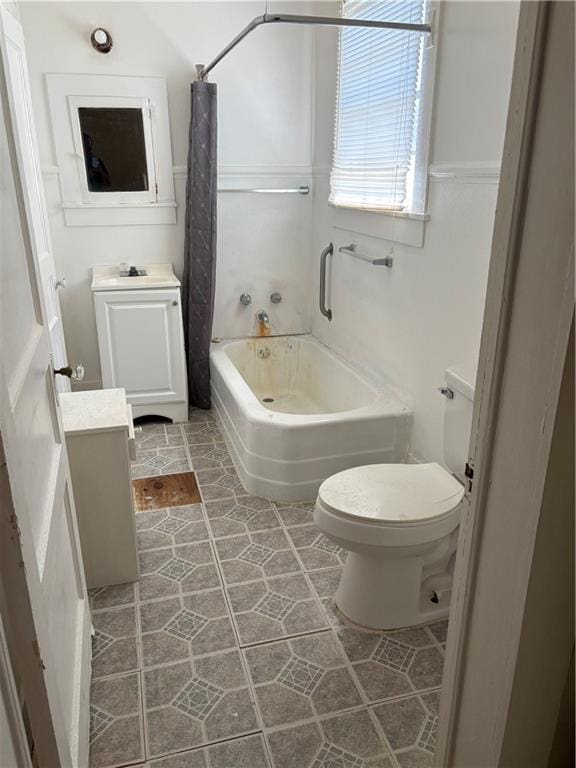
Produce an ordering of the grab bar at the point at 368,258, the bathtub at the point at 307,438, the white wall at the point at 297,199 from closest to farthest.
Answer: the white wall at the point at 297,199
the bathtub at the point at 307,438
the grab bar at the point at 368,258

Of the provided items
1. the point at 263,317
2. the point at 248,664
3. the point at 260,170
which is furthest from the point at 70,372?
the point at 260,170

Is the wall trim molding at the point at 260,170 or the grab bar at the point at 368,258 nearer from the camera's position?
the grab bar at the point at 368,258

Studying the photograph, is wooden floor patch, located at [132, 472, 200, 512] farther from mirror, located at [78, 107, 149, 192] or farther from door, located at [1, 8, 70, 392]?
mirror, located at [78, 107, 149, 192]

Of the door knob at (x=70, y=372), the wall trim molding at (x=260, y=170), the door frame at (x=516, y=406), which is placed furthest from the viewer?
the wall trim molding at (x=260, y=170)

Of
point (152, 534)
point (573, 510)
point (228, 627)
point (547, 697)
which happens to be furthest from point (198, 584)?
point (573, 510)

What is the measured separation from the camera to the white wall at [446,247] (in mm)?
1951

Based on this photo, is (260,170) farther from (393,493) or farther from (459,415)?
(393,493)

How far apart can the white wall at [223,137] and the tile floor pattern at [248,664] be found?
5.74 ft

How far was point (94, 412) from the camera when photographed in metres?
2.01

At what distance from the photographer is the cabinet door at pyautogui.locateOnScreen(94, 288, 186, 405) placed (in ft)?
10.8

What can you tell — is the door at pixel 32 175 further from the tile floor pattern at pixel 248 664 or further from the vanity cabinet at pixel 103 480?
the tile floor pattern at pixel 248 664

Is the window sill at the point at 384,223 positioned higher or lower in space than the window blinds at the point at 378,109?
lower

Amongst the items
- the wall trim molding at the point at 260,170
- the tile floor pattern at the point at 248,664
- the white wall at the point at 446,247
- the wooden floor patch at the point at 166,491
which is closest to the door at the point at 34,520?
the tile floor pattern at the point at 248,664

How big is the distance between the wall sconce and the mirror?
0.96 feet
